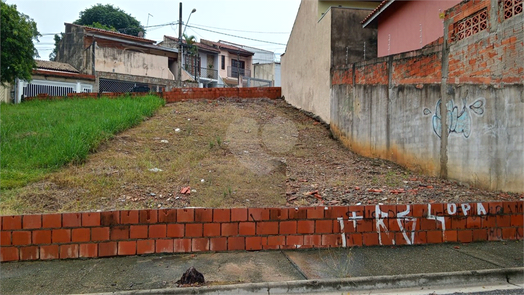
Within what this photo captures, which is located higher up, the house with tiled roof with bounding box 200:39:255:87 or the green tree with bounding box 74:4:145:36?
the green tree with bounding box 74:4:145:36

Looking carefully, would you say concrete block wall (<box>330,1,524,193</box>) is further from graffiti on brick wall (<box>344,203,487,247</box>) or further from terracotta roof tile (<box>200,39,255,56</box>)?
terracotta roof tile (<box>200,39,255,56</box>)

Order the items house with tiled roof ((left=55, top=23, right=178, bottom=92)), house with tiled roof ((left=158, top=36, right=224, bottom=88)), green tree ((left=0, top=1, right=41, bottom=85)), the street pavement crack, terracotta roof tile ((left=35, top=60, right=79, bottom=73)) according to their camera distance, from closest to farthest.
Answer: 1. the street pavement crack
2. green tree ((left=0, top=1, right=41, bottom=85))
3. terracotta roof tile ((left=35, top=60, right=79, bottom=73))
4. house with tiled roof ((left=55, top=23, right=178, bottom=92))
5. house with tiled roof ((left=158, top=36, right=224, bottom=88))

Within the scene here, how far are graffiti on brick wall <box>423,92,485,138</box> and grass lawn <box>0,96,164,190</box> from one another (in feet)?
19.2

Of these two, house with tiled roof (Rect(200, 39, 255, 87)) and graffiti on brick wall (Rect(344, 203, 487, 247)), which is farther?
house with tiled roof (Rect(200, 39, 255, 87))

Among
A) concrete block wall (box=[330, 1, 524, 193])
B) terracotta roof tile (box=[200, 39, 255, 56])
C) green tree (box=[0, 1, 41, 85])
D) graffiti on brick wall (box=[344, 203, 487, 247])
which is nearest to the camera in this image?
graffiti on brick wall (box=[344, 203, 487, 247])

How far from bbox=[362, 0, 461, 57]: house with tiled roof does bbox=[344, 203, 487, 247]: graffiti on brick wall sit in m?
4.97

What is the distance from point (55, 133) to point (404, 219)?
21.6ft

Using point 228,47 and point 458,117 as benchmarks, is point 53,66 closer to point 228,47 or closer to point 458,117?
point 228,47

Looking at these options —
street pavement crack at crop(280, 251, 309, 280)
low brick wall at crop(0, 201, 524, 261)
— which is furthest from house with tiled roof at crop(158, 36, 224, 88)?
street pavement crack at crop(280, 251, 309, 280)

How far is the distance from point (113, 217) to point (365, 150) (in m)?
5.44

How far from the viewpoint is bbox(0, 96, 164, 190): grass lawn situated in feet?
19.3

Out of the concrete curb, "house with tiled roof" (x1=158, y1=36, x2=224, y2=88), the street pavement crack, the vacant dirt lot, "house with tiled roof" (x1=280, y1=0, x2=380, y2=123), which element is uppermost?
"house with tiled roof" (x1=158, y1=36, x2=224, y2=88)

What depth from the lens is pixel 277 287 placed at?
3.25m

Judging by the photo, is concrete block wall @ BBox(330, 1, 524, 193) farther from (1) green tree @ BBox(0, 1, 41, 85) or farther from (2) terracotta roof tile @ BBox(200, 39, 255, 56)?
(2) terracotta roof tile @ BBox(200, 39, 255, 56)
